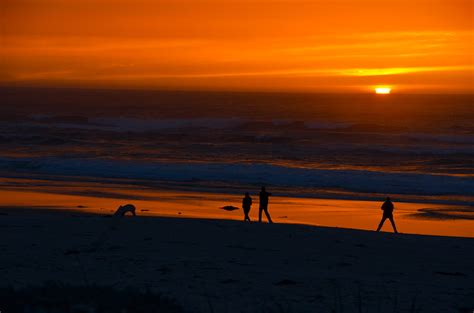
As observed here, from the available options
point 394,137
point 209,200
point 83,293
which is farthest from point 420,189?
point 394,137

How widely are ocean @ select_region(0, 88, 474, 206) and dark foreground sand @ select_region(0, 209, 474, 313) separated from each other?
1021 centimetres

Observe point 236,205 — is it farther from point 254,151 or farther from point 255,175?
point 254,151

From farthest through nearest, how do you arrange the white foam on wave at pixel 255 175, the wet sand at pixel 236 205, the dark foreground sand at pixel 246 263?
the white foam on wave at pixel 255 175, the wet sand at pixel 236 205, the dark foreground sand at pixel 246 263

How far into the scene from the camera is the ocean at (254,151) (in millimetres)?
28359

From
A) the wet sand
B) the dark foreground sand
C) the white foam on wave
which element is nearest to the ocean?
the white foam on wave

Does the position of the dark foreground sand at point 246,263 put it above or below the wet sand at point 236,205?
below

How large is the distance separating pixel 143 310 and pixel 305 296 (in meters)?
2.58

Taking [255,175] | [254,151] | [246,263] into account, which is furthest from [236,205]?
[254,151]

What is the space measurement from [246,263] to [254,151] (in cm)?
3281

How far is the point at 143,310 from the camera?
24.7ft

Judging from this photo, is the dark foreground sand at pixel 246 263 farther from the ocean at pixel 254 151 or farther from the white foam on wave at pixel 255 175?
the white foam on wave at pixel 255 175

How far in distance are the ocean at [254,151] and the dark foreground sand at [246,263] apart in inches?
402

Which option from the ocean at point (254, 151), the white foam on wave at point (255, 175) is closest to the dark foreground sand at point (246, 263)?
the ocean at point (254, 151)

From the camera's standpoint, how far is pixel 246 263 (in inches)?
451
